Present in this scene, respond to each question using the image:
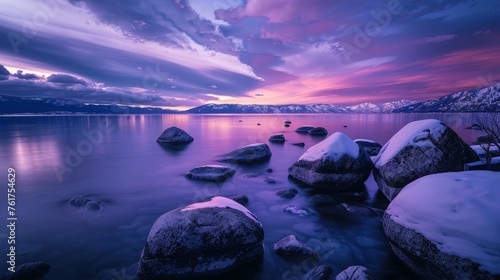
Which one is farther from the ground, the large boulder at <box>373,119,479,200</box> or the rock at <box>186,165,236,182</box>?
the large boulder at <box>373,119,479,200</box>

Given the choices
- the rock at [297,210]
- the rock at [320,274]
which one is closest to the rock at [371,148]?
the rock at [297,210]

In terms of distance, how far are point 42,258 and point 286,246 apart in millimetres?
7241

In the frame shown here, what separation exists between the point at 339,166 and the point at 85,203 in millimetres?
12674

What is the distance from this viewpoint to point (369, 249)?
22.2 feet

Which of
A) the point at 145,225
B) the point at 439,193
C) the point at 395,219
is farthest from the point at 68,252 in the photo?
the point at 439,193

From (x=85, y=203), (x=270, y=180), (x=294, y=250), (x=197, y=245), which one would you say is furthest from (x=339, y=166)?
(x=85, y=203)

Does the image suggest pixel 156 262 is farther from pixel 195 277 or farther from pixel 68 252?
pixel 68 252

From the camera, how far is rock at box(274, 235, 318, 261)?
6.25 meters

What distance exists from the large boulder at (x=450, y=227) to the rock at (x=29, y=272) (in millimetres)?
9677

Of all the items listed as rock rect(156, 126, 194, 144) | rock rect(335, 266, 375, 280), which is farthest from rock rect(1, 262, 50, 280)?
rock rect(156, 126, 194, 144)

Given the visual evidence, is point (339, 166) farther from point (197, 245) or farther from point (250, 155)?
point (250, 155)

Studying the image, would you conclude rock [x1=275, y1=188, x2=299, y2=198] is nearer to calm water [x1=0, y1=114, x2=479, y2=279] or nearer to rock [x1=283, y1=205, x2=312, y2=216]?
calm water [x1=0, y1=114, x2=479, y2=279]

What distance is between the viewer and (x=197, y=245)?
18.1 ft

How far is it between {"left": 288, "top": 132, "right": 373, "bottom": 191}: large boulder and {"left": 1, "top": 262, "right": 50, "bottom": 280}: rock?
37.0 ft
